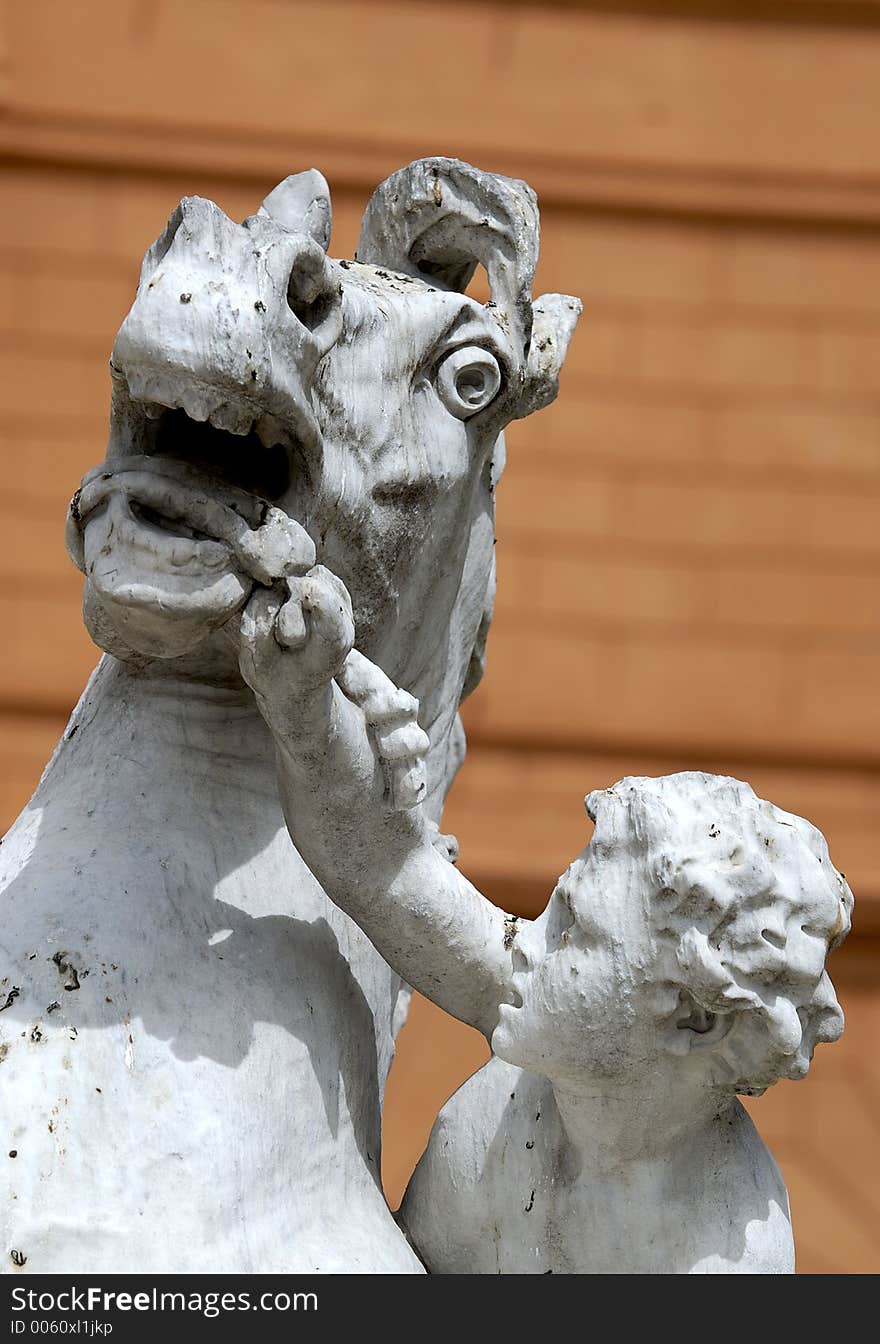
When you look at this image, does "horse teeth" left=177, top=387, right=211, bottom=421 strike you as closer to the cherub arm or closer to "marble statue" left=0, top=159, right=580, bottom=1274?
"marble statue" left=0, top=159, right=580, bottom=1274

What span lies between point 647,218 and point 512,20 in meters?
0.72

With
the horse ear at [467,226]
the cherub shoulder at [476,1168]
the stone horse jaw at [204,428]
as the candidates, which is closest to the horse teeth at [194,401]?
the stone horse jaw at [204,428]

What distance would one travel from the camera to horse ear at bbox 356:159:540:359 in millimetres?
1731

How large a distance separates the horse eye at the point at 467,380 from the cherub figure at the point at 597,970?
24 centimetres

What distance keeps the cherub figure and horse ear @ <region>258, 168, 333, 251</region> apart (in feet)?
0.99

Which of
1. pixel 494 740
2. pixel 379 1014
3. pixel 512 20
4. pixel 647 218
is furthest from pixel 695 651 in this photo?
pixel 379 1014

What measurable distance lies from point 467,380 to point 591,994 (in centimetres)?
45

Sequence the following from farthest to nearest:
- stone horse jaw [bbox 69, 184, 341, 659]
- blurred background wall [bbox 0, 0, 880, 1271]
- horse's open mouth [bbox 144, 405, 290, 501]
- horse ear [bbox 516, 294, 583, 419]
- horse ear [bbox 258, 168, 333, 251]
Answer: blurred background wall [bbox 0, 0, 880, 1271] → horse ear [bbox 516, 294, 583, 419] → horse ear [bbox 258, 168, 333, 251] → horse's open mouth [bbox 144, 405, 290, 501] → stone horse jaw [bbox 69, 184, 341, 659]

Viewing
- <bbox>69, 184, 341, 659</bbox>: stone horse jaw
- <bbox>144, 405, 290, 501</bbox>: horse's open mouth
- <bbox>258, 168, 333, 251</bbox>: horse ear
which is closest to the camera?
<bbox>69, 184, 341, 659</bbox>: stone horse jaw

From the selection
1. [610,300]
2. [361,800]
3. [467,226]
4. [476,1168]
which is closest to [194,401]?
[361,800]

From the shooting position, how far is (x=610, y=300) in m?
7.36

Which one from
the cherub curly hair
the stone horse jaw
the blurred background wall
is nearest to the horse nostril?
the stone horse jaw

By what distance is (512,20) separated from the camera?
735 centimetres

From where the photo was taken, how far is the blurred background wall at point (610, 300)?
718 centimetres
